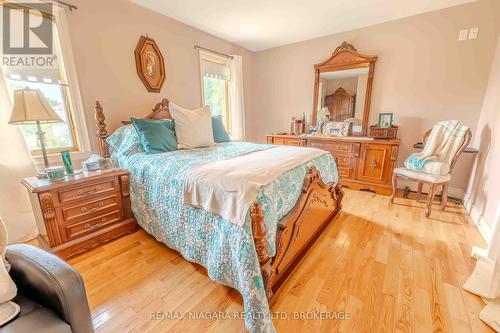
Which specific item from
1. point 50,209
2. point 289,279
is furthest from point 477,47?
point 50,209

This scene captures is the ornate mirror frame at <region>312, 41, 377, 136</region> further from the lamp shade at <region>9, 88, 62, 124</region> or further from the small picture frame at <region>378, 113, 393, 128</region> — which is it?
the lamp shade at <region>9, 88, 62, 124</region>

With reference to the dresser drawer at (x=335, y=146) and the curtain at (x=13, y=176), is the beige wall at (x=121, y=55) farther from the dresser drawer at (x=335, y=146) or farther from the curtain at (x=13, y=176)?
the dresser drawer at (x=335, y=146)

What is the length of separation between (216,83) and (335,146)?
224cm

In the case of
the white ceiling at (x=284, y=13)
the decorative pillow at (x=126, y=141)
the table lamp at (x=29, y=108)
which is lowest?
the decorative pillow at (x=126, y=141)

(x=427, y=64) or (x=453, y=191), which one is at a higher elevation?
(x=427, y=64)

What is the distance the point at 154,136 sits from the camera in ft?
6.96

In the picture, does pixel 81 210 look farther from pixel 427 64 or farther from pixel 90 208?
pixel 427 64

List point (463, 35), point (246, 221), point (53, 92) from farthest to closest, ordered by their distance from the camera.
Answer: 1. point (463, 35)
2. point (53, 92)
3. point (246, 221)

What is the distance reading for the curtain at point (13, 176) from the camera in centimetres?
173

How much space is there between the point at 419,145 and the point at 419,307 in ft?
7.19

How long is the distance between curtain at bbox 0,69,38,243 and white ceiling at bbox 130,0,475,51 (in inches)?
→ 70.7

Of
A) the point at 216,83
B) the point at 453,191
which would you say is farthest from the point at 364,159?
the point at 216,83

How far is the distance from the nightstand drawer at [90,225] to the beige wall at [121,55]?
84 centimetres

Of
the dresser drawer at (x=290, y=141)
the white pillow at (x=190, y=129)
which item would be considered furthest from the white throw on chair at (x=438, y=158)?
the white pillow at (x=190, y=129)
